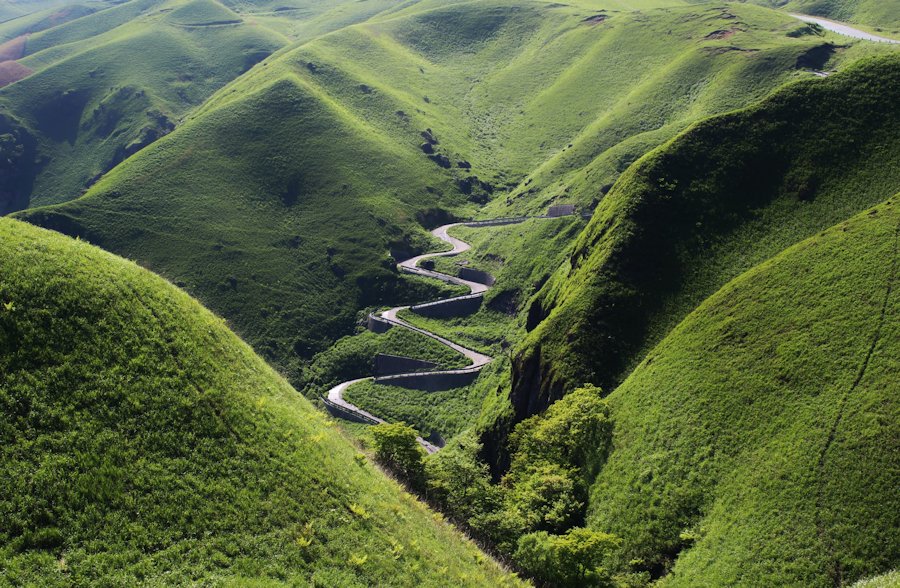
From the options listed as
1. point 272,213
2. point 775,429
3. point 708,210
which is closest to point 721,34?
point 272,213

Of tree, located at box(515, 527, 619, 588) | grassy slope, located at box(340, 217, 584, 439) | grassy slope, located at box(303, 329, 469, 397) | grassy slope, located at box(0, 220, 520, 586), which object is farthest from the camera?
grassy slope, located at box(303, 329, 469, 397)

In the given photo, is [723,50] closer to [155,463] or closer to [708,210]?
[708,210]

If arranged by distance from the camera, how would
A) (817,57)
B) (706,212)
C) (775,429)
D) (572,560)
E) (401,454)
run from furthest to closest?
1. (817,57)
2. (706,212)
3. (401,454)
4. (775,429)
5. (572,560)

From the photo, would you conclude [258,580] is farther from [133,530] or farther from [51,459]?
[51,459]

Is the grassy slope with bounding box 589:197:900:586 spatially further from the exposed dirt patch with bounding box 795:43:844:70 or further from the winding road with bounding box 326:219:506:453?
the exposed dirt patch with bounding box 795:43:844:70

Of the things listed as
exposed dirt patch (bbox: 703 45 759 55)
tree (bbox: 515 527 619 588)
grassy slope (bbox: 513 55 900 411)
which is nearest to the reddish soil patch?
exposed dirt patch (bbox: 703 45 759 55)

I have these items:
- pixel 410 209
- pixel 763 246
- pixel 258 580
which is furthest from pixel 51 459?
pixel 410 209
